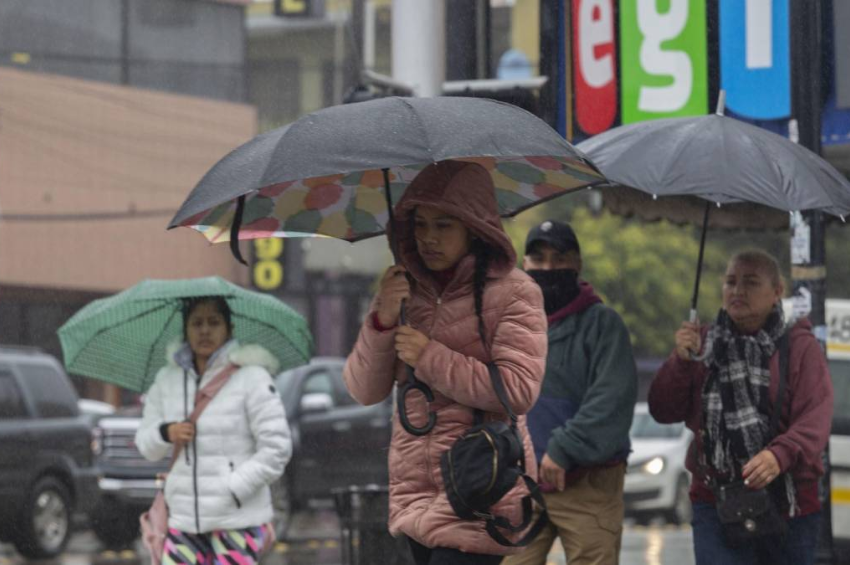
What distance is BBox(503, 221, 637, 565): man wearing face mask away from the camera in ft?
21.0

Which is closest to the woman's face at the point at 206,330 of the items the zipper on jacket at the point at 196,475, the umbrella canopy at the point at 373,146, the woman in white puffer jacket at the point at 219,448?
the woman in white puffer jacket at the point at 219,448

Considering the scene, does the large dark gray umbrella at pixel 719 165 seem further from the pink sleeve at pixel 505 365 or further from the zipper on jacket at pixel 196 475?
the zipper on jacket at pixel 196 475

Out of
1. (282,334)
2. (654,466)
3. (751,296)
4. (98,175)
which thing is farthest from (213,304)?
(98,175)

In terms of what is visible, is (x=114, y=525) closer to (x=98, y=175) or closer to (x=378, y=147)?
(x=378, y=147)

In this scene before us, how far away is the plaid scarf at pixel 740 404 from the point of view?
6070mm

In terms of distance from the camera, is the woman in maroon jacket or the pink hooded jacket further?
the woman in maroon jacket

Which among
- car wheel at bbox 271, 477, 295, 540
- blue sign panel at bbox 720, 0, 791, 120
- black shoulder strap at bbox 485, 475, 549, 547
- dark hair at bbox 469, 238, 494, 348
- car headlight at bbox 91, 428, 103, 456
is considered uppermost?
blue sign panel at bbox 720, 0, 791, 120

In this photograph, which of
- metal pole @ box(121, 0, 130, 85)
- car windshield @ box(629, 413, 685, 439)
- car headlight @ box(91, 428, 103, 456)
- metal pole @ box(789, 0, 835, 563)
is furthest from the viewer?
metal pole @ box(121, 0, 130, 85)

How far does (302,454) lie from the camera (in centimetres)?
1762

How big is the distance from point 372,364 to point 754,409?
6.16ft

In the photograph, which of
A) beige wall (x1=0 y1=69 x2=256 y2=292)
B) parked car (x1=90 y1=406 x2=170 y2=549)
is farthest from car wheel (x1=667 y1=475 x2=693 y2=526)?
beige wall (x1=0 y1=69 x2=256 y2=292)

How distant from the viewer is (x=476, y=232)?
4828mm

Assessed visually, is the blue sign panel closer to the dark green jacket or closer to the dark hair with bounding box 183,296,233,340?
the dark green jacket

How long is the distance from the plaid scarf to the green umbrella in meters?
1.91
